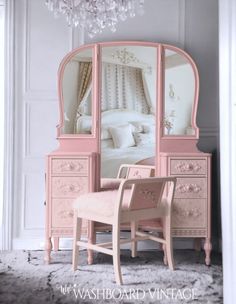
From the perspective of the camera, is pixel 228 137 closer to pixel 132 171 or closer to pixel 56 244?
pixel 132 171

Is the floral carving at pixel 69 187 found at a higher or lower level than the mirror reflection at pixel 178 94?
lower

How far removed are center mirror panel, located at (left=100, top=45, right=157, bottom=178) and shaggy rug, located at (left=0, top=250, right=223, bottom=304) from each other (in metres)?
0.82

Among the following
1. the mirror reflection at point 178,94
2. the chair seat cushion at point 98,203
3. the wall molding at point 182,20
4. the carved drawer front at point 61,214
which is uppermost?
the wall molding at point 182,20

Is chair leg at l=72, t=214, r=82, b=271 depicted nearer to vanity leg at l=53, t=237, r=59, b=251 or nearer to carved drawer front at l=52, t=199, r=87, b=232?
carved drawer front at l=52, t=199, r=87, b=232

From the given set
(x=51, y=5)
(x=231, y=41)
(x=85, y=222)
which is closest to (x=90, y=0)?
(x=51, y=5)

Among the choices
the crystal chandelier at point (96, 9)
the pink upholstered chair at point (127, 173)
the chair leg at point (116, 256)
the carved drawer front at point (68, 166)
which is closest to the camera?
the chair leg at point (116, 256)

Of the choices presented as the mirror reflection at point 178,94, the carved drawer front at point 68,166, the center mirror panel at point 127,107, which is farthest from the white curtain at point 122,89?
the carved drawer front at point 68,166

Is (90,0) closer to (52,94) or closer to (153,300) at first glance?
(52,94)

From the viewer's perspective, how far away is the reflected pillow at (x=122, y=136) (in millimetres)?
3480

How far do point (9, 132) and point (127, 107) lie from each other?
108cm

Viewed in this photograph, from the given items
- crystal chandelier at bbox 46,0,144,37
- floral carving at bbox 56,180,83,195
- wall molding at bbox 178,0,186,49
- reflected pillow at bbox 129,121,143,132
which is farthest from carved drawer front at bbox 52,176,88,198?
wall molding at bbox 178,0,186,49

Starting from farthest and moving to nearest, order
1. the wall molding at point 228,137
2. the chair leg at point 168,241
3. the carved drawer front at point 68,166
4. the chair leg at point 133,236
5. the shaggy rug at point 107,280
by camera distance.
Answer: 1. the chair leg at point 133,236
2. the carved drawer front at point 68,166
3. the chair leg at point 168,241
4. the shaggy rug at point 107,280
5. the wall molding at point 228,137

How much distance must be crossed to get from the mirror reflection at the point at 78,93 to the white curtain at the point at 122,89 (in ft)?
0.45

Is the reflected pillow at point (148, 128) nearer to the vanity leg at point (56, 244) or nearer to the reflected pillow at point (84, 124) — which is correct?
the reflected pillow at point (84, 124)
